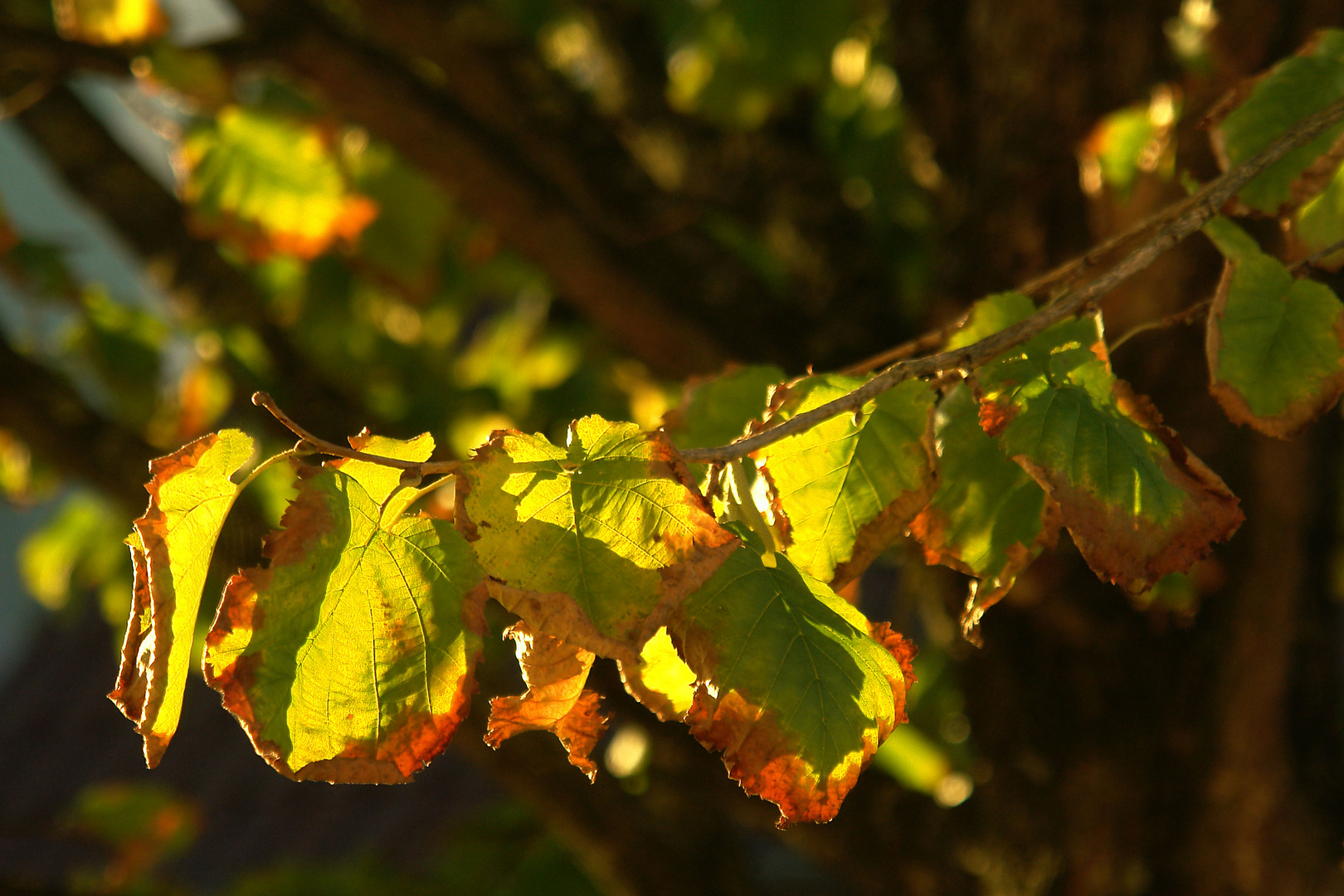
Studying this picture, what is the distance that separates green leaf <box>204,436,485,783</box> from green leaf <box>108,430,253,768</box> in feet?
0.05

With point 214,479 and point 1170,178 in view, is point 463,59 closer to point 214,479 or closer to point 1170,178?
point 1170,178

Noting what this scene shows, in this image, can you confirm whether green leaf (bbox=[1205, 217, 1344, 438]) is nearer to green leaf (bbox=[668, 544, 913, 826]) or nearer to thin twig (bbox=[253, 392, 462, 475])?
green leaf (bbox=[668, 544, 913, 826])

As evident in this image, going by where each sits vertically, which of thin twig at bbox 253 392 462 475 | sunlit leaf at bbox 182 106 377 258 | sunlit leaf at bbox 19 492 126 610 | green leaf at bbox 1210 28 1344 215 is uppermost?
thin twig at bbox 253 392 462 475

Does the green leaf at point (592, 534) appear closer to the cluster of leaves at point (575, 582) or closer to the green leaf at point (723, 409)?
the cluster of leaves at point (575, 582)

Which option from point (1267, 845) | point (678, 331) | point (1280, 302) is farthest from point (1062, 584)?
point (1280, 302)

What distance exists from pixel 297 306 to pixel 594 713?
1.78 m

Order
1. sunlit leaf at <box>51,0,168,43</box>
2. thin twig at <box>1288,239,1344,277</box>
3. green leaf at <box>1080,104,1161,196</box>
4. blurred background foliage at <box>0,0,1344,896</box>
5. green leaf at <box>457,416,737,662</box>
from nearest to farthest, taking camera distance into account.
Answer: green leaf at <box>457,416,737,662</box>
thin twig at <box>1288,239,1344,277</box>
green leaf at <box>1080,104,1161,196</box>
blurred background foliage at <box>0,0,1344,896</box>
sunlit leaf at <box>51,0,168,43</box>

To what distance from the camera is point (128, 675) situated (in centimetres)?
35

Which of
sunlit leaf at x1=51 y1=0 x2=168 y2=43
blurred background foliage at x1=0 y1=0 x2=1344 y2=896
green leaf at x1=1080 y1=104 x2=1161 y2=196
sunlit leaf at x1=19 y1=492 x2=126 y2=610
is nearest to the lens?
green leaf at x1=1080 y1=104 x2=1161 y2=196

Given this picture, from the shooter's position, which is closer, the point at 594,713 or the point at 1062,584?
the point at 594,713

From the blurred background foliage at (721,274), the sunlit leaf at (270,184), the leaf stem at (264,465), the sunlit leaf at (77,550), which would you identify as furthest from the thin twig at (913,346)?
the sunlit leaf at (77,550)

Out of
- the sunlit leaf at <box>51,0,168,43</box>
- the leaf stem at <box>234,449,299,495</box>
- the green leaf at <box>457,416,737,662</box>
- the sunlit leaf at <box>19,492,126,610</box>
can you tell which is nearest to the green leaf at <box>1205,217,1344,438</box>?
Answer: the green leaf at <box>457,416,737,662</box>

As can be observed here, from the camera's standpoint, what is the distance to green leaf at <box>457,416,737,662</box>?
1.05 feet

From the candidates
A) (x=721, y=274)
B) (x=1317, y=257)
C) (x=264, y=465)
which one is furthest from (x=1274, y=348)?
(x=721, y=274)
